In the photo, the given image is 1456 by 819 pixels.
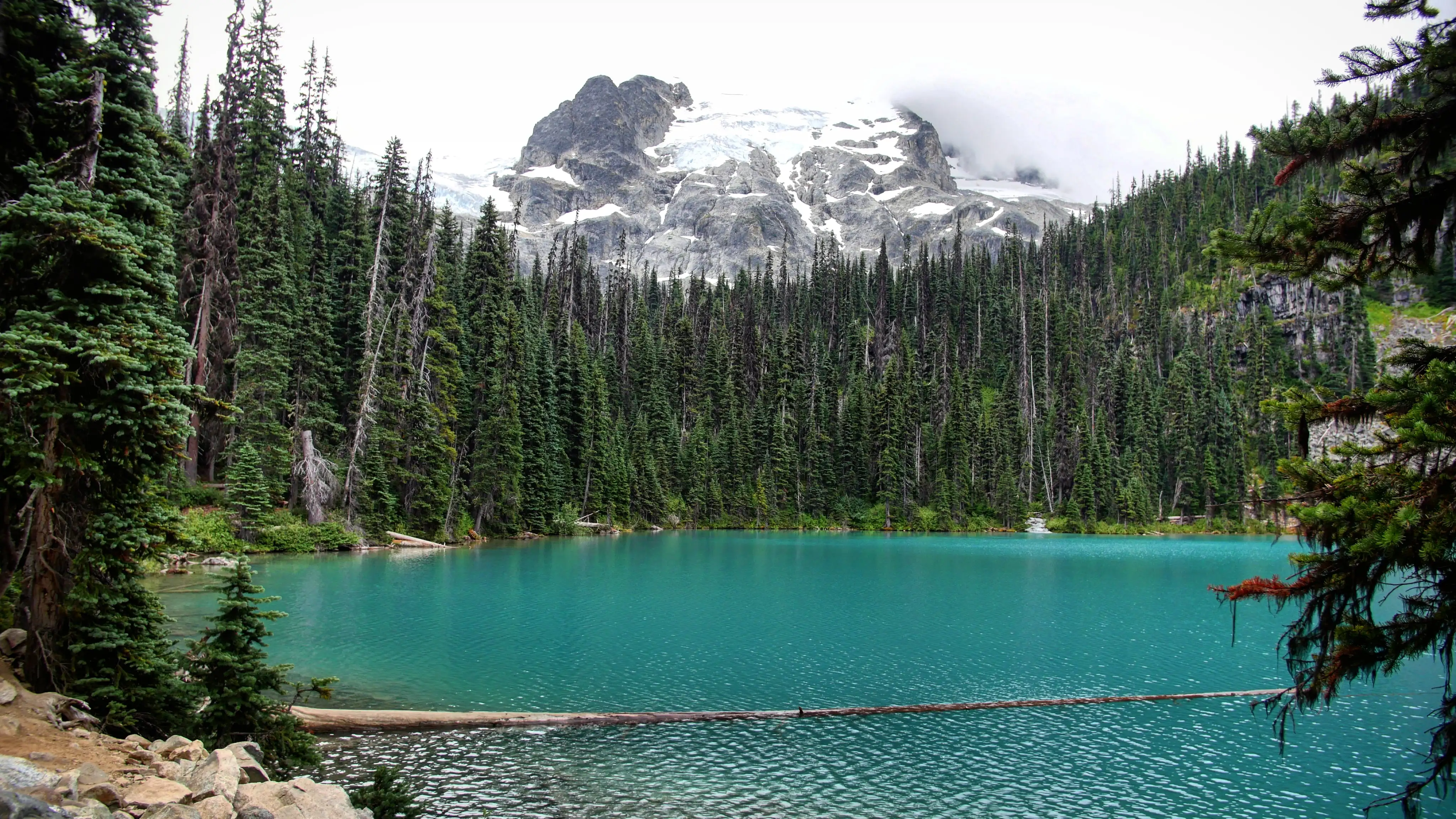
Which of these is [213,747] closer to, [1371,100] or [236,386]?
[1371,100]

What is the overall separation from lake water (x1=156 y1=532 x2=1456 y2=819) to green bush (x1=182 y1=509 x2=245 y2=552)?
295cm

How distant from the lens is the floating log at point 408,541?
1909 inches

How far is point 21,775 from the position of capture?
257 inches

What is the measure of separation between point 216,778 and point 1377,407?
38.5 ft

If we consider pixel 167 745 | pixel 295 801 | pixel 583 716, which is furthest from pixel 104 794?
pixel 583 716

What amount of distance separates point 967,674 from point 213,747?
1717 centimetres

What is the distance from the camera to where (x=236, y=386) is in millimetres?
41906

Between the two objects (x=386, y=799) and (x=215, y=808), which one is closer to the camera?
(x=215, y=808)

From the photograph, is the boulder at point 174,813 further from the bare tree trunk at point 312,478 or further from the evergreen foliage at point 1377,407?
the bare tree trunk at point 312,478

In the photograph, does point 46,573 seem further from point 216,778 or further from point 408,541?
point 408,541

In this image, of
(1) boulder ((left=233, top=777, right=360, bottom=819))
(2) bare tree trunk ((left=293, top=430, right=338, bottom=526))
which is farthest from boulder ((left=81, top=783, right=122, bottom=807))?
(2) bare tree trunk ((left=293, top=430, right=338, bottom=526))

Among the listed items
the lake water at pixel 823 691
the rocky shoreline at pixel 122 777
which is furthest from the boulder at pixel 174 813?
the lake water at pixel 823 691

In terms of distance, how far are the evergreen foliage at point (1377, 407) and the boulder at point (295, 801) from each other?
952 centimetres

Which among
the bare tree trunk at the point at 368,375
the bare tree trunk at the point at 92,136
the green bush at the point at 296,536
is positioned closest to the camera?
the bare tree trunk at the point at 92,136
